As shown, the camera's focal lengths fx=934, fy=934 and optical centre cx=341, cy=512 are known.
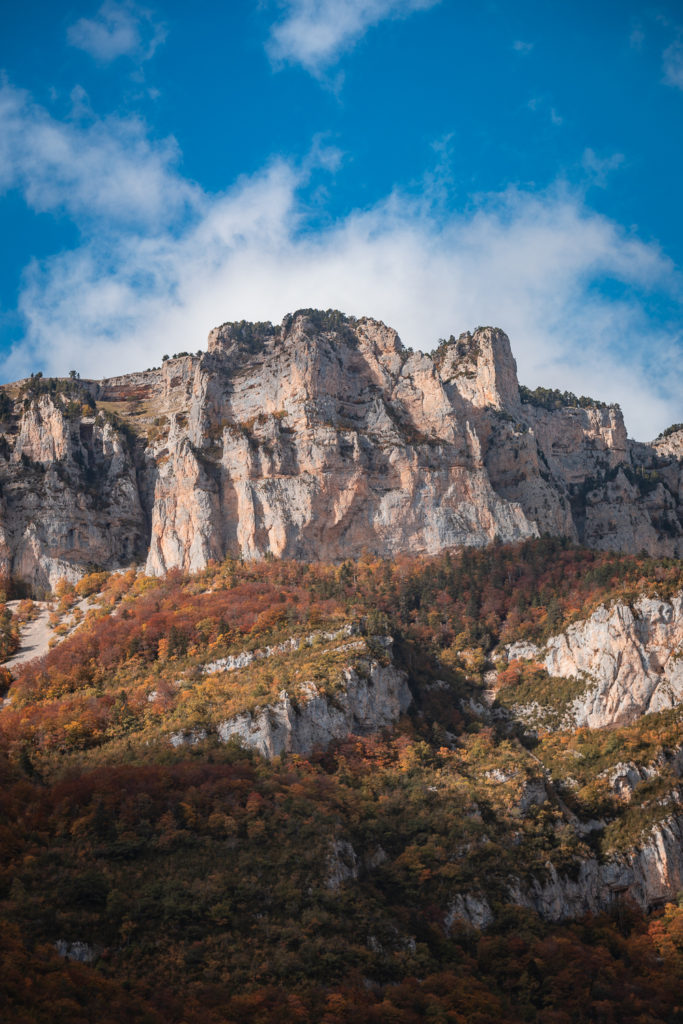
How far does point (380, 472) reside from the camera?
109 metres

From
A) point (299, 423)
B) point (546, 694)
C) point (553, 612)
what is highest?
point (299, 423)

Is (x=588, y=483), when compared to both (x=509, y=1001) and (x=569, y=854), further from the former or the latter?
(x=509, y=1001)

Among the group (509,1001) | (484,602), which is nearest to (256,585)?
(484,602)

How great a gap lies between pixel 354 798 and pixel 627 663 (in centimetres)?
2737

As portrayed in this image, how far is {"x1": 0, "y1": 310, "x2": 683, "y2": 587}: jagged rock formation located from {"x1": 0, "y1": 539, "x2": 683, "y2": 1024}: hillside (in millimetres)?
9534

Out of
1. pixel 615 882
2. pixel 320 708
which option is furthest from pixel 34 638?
pixel 615 882

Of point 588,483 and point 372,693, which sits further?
point 588,483

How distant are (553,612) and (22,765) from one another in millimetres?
47180

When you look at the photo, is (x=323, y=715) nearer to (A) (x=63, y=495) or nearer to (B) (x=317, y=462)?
(B) (x=317, y=462)

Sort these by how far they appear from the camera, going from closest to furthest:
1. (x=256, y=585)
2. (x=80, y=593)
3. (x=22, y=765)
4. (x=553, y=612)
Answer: (x=22, y=765) → (x=553, y=612) → (x=256, y=585) → (x=80, y=593)

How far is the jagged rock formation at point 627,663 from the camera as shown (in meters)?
73.6

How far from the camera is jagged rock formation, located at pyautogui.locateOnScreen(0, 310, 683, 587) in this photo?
347 feet

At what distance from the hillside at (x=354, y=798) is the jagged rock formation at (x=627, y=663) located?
0.20 m

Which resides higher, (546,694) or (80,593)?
(80,593)
